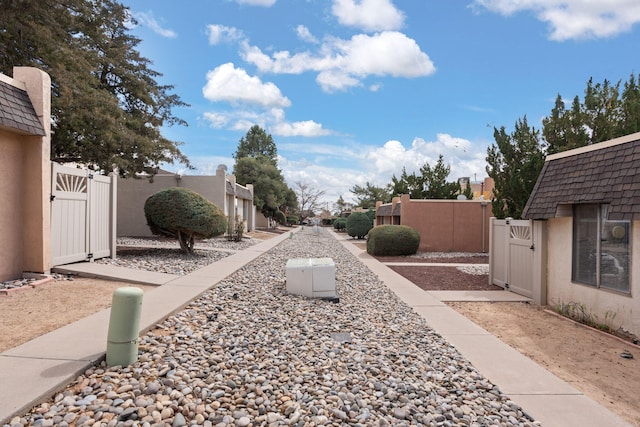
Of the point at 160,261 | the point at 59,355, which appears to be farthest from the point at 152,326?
the point at 160,261

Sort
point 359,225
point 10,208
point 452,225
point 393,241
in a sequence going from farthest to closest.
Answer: point 359,225
point 452,225
point 393,241
point 10,208

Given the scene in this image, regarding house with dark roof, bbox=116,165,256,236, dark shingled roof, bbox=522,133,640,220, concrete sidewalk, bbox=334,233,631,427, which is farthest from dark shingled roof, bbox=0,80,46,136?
house with dark roof, bbox=116,165,256,236

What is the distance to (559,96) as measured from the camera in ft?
46.7

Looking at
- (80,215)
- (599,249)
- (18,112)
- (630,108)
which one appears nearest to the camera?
(599,249)

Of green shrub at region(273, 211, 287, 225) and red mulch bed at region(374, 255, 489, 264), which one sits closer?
red mulch bed at region(374, 255, 489, 264)

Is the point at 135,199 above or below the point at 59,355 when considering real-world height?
above

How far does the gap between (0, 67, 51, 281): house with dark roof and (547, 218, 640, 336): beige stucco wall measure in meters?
10.5

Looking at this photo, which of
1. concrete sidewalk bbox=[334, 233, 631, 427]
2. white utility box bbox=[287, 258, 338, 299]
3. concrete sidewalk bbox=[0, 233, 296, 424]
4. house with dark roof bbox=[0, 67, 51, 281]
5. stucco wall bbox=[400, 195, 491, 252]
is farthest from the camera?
stucco wall bbox=[400, 195, 491, 252]

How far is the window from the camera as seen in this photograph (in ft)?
22.1

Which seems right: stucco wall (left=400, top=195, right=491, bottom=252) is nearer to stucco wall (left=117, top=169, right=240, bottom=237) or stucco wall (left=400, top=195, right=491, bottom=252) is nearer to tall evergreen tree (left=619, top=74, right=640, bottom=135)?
tall evergreen tree (left=619, top=74, right=640, bottom=135)

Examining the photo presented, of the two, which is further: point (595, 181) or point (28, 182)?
point (28, 182)

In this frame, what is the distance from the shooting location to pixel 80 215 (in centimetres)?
962

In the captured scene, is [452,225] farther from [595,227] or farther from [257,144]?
[257,144]

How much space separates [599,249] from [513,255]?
289 cm
